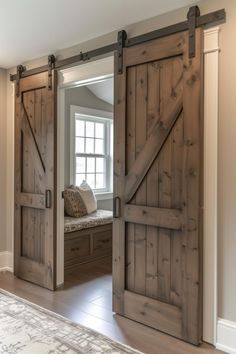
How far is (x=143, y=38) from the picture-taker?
2633mm

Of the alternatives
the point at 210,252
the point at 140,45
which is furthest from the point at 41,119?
the point at 210,252

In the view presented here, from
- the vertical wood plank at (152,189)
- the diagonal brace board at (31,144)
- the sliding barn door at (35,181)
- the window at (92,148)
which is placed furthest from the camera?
the window at (92,148)

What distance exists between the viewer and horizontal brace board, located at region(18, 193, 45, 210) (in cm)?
348

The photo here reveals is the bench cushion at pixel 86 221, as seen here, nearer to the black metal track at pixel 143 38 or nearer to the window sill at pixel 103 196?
the window sill at pixel 103 196

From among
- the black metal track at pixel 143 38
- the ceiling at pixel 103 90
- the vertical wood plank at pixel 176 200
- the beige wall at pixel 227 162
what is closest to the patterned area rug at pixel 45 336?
the vertical wood plank at pixel 176 200

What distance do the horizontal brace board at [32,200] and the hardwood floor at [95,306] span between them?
89 cm

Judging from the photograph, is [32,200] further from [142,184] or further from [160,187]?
[160,187]

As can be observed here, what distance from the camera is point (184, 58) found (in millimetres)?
2367

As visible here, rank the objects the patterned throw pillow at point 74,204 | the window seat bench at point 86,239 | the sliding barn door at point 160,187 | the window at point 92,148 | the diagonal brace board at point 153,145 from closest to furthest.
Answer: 1. the sliding barn door at point 160,187
2. the diagonal brace board at point 153,145
3. the window seat bench at point 86,239
4. the patterned throw pillow at point 74,204
5. the window at point 92,148

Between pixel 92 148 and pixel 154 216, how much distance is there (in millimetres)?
3069

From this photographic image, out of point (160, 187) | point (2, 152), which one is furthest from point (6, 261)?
point (160, 187)

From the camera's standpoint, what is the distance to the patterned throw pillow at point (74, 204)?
4520 millimetres

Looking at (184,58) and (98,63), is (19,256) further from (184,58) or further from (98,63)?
(184,58)

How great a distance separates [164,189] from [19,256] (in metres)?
2.16
